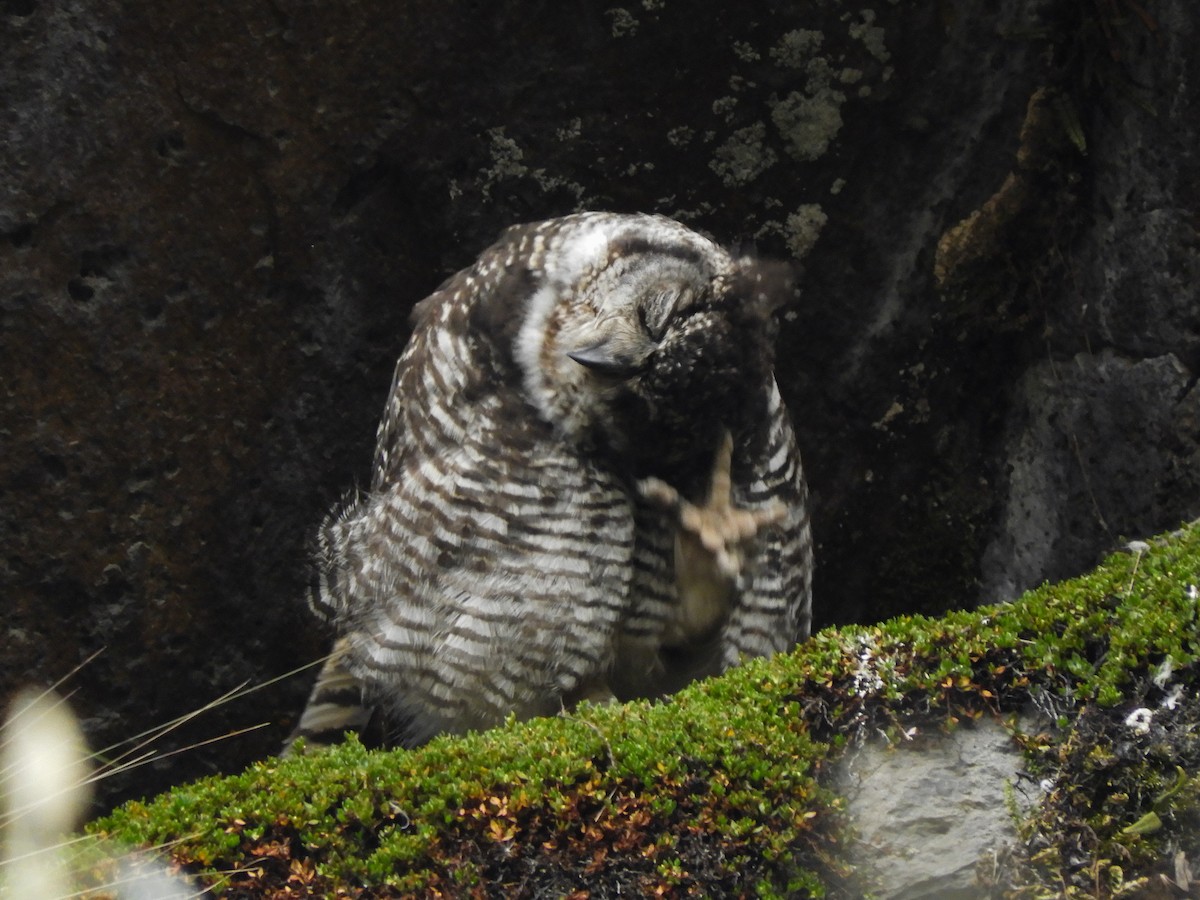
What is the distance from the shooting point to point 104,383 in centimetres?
367

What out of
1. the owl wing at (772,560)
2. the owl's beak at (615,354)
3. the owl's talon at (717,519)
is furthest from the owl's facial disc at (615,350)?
the owl wing at (772,560)

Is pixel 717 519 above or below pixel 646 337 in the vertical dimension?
below

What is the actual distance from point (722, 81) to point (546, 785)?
7.64ft

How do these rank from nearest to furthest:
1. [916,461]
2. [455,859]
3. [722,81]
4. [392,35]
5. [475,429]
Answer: [455,859], [475,429], [392,35], [722,81], [916,461]

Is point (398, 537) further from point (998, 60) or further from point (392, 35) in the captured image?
point (998, 60)

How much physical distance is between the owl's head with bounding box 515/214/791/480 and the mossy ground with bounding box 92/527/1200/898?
0.65 metres

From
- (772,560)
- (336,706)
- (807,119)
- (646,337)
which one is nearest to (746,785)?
(772,560)

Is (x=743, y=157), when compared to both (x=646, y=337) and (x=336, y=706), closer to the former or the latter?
(x=646, y=337)

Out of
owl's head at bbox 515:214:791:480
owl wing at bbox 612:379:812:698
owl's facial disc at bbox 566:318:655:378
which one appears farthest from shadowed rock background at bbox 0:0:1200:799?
owl's facial disc at bbox 566:318:655:378

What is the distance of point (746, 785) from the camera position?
2.58m

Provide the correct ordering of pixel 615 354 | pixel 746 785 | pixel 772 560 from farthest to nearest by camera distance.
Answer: pixel 772 560 → pixel 615 354 → pixel 746 785

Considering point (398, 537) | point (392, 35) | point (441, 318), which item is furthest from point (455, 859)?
point (392, 35)

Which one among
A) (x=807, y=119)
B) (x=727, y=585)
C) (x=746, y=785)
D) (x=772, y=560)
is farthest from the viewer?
(x=807, y=119)

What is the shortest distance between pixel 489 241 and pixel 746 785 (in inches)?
82.9
